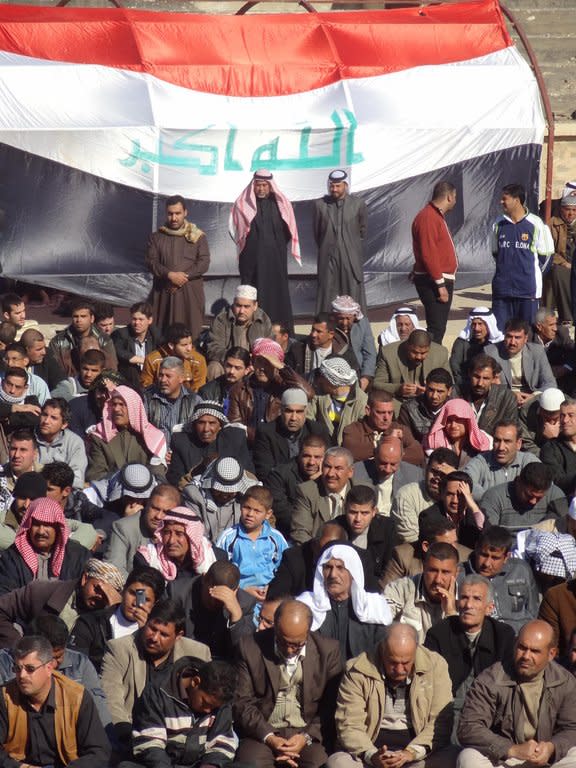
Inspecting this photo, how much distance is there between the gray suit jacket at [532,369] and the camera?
11.9m

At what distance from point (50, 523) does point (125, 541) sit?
0.51 meters

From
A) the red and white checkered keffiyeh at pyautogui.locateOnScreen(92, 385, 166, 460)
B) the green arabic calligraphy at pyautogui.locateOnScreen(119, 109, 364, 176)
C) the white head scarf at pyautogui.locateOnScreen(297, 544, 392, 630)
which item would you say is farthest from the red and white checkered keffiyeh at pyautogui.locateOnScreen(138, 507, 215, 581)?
the green arabic calligraphy at pyautogui.locateOnScreen(119, 109, 364, 176)

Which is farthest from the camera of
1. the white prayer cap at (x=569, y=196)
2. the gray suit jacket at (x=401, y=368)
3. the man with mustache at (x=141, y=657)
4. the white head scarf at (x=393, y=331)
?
the white prayer cap at (x=569, y=196)

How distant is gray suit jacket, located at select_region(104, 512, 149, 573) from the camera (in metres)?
9.09

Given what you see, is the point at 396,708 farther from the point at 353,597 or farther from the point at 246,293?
the point at 246,293

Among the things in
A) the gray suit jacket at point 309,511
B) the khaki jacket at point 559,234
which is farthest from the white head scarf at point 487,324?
the gray suit jacket at point 309,511

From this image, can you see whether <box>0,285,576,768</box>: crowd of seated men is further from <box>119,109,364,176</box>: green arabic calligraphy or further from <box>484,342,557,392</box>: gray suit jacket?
<box>119,109,364,176</box>: green arabic calligraphy

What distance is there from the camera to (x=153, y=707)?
25.0 ft

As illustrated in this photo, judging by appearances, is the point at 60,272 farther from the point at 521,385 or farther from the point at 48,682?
the point at 48,682

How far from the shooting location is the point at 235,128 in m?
15.0

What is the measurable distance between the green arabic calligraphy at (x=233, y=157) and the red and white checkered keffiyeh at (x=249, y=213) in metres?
0.98

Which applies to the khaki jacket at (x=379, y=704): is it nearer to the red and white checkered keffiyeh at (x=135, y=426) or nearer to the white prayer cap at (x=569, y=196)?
the red and white checkered keffiyeh at (x=135, y=426)

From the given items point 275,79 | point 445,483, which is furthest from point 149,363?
point 275,79

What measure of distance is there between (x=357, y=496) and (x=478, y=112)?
22.9 feet
